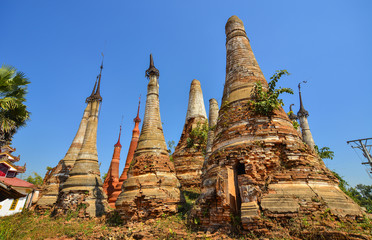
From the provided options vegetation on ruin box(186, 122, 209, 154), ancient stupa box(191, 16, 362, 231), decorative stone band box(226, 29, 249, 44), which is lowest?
ancient stupa box(191, 16, 362, 231)

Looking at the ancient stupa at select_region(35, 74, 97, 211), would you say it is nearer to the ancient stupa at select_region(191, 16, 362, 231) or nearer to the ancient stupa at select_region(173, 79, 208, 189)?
the ancient stupa at select_region(173, 79, 208, 189)

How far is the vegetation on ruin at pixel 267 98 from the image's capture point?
634cm

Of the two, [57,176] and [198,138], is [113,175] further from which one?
[198,138]

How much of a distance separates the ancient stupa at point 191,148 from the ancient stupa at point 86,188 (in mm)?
4901

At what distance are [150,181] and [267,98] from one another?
5.63 metres

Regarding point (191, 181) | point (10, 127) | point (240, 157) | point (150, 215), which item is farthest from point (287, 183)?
point (10, 127)

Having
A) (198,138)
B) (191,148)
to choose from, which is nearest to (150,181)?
(191,148)

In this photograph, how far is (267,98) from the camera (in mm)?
6547

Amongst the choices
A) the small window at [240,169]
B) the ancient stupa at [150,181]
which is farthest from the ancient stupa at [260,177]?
the ancient stupa at [150,181]

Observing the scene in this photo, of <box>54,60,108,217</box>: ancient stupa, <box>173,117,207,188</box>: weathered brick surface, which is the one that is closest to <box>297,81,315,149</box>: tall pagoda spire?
<box>173,117,207,188</box>: weathered brick surface

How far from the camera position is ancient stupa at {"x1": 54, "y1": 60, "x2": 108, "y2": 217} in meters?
11.3

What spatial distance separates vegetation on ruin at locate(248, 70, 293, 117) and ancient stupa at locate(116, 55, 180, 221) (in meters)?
4.82

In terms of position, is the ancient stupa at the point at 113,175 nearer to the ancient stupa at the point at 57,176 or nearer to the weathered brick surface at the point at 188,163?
the ancient stupa at the point at 57,176

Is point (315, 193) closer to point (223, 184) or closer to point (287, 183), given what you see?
point (287, 183)
